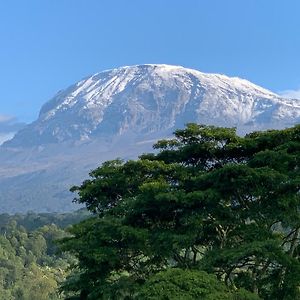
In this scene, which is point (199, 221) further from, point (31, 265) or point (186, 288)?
point (31, 265)

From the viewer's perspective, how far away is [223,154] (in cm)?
1878

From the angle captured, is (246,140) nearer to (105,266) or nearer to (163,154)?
(163,154)

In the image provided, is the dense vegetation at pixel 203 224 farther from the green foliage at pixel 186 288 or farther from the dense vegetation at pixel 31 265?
the dense vegetation at pixel 31 265

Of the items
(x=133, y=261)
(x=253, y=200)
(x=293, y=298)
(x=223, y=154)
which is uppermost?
(x=223, y=154)

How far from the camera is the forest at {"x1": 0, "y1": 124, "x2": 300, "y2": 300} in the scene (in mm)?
15453

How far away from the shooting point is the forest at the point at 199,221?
15.5m

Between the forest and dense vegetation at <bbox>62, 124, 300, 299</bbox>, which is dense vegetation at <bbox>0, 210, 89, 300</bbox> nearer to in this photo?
the forest

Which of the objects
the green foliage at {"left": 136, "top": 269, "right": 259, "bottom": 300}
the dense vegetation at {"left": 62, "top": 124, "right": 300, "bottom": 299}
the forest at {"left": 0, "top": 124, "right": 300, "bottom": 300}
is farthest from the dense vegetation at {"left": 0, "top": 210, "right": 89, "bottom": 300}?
the green foliage at {"left": 136, "top": 269, "right": 259, "bottom": 300}

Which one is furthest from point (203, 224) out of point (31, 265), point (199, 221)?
point (31, 265)

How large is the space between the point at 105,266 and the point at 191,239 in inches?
121

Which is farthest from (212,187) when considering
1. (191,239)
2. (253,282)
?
(253,282)

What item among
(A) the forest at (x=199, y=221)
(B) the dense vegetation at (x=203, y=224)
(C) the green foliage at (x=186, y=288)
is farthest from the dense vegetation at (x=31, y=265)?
(C) the green foliage at (x=186, y=288)

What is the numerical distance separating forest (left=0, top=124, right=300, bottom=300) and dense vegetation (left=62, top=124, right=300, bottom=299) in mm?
33

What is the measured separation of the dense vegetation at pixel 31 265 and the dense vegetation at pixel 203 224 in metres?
38.2
